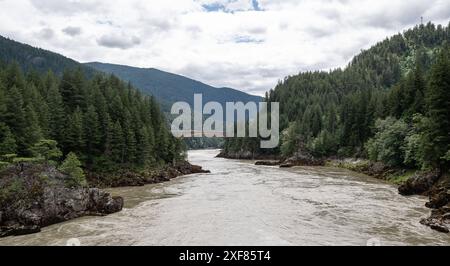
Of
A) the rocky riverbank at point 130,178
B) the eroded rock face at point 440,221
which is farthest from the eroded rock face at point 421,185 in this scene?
the rocky riverbank at point 130,178

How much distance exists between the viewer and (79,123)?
6762 centimetres

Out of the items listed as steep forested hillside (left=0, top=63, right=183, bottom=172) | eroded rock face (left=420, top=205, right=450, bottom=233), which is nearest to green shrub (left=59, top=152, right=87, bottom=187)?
steep forested hillside (left=0, top=63, right=183, bottom=172)

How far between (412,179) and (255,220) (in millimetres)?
28218

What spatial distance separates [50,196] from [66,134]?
30976 millimetres

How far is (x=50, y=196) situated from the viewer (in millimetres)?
37312

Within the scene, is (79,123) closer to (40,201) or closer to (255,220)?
(40,201)

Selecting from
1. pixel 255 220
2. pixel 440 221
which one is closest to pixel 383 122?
pixel 440 221

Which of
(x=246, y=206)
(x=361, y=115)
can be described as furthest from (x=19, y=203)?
(x=361, y=115)

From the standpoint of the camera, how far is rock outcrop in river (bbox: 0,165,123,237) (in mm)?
34469

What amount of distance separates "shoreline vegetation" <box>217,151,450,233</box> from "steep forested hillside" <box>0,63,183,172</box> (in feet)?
137

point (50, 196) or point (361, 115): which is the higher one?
point (361, 115)

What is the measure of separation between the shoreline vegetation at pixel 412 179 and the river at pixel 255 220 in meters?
1.40
